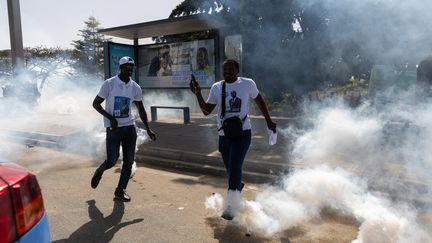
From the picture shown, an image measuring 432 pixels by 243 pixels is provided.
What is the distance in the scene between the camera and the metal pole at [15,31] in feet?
51.3

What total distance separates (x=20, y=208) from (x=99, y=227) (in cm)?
210

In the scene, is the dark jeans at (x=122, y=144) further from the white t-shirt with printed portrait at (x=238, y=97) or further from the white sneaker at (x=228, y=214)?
the white sneaker at (x=228, y=214)

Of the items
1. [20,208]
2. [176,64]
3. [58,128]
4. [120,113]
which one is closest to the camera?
[20,208]

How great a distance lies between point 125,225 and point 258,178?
2096 millimetres

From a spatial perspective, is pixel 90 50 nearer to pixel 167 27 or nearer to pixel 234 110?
pixel 167 27

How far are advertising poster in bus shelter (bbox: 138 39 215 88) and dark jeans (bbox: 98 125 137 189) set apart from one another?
592 centimetres

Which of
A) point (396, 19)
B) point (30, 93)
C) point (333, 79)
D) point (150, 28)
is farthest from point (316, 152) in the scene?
point (30, 93)

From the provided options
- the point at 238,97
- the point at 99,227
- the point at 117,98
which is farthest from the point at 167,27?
the point at 99,227

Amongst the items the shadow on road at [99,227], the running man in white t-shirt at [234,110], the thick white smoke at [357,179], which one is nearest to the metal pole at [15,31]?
the thick white smoke at [357,179]

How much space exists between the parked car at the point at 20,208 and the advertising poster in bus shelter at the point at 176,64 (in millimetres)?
8349

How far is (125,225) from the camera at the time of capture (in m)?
3.57

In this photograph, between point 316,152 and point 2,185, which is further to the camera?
point 316,152

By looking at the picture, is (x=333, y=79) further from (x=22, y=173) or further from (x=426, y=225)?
(x=22, y=173)

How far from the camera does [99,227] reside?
353cm
